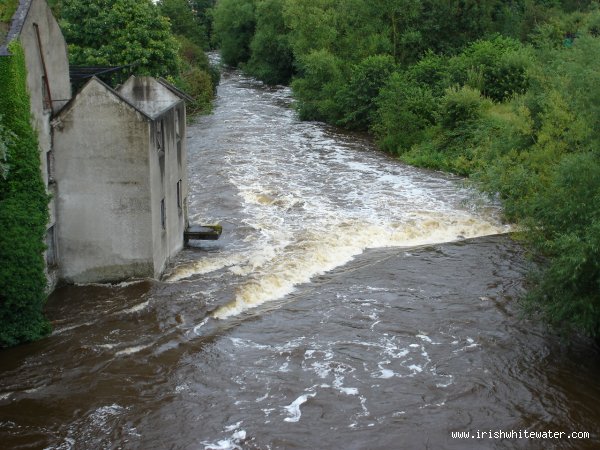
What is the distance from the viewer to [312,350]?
19891 mm

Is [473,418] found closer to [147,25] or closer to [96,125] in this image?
[96,125]

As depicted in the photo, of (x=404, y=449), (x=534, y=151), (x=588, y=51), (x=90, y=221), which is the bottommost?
(x=404, y=449)

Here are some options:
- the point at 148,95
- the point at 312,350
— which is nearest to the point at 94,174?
the point at 148,95

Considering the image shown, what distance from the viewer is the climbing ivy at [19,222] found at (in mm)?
19203

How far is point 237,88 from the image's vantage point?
70.7m

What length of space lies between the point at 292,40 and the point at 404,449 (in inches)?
1943

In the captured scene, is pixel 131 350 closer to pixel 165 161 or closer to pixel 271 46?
pixel 165 161

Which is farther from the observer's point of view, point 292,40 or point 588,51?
point 292,40

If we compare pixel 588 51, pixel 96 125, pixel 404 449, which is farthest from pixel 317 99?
pixel 404 449

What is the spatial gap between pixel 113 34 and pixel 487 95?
73.4 ft

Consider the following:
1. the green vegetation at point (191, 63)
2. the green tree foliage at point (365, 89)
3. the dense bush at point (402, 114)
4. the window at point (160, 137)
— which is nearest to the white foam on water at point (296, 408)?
the window at point (160, 137)

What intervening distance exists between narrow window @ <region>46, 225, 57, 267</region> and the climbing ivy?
2561mm

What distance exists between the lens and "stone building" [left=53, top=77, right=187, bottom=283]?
74.0ft

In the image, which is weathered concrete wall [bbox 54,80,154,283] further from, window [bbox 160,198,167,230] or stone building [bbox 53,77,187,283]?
window [bbox 160,198,167,230]
